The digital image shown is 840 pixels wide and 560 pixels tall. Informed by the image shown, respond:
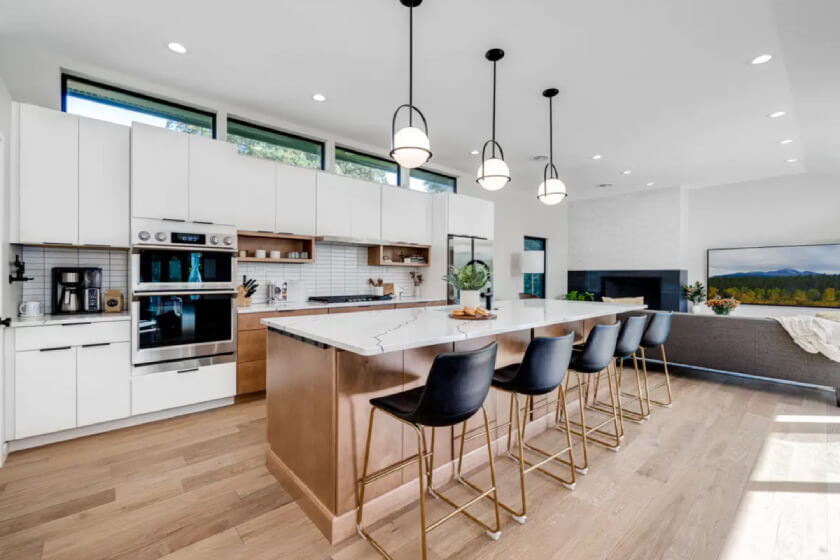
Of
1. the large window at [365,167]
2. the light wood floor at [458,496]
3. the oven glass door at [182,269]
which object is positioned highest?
the large window at [365,167]

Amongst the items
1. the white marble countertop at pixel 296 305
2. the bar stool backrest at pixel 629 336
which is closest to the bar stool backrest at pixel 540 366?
the bar stool backrest at pixel 629 336

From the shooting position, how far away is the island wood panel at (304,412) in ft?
5.85

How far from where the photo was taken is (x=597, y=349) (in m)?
2.40

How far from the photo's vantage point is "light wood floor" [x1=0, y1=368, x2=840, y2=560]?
1689 millimetres

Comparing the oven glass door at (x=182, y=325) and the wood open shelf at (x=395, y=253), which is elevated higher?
the wood open shelf at (x=395, y=253)

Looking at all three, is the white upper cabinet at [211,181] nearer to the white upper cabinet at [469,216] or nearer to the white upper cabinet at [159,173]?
the white upper cabinet at [159,173]

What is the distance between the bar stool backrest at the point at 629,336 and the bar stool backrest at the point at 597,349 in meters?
0.44

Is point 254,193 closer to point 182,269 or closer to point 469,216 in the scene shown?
point 182,269

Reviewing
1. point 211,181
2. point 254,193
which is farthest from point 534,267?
point 211,181

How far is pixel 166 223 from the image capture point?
3133mm

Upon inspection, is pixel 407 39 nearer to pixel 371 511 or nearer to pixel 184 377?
pixel 371 511

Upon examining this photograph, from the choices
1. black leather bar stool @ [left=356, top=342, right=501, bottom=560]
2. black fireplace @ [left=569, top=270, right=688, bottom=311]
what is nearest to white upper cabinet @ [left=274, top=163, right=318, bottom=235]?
black leather bar stool @ [left=356, top=342, right=501, bottom=560]

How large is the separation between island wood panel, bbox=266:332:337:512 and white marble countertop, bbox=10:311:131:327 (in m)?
1.46

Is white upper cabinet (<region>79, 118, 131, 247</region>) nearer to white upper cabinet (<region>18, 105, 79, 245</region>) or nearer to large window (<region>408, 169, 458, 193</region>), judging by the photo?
white upper cabinet (<region>18, 105, 79, 245</region>)
